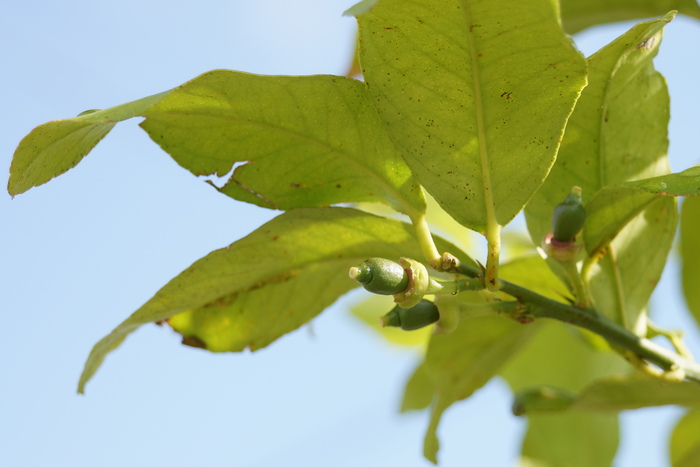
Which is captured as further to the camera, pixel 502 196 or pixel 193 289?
pixel 193 289

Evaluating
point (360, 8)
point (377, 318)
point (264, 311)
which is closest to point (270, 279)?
point (264, 311)

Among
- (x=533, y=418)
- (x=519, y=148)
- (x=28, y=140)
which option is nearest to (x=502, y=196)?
(x=519, y=148)

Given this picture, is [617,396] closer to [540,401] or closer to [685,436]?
[540,401]

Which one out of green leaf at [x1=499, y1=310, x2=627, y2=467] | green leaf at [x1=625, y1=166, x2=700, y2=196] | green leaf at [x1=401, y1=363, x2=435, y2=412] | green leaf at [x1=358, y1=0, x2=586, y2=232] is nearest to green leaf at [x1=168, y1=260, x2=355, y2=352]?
green leaf at [x1=358, y1=0, x2=586, y2=232]

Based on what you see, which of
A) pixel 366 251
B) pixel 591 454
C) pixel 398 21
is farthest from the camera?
pixel 591 454

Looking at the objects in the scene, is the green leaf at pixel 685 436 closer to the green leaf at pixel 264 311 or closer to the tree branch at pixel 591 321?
the tree branch at pixel 591 321

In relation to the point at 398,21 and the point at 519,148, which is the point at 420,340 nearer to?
the point at 519,148

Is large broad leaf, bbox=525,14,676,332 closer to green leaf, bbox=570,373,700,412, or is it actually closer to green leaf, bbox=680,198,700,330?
green leaf, bbox=570,373,700,412

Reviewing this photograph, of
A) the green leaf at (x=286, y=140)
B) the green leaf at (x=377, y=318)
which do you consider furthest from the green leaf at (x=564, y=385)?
the green leaf at (x=286, y=140)
